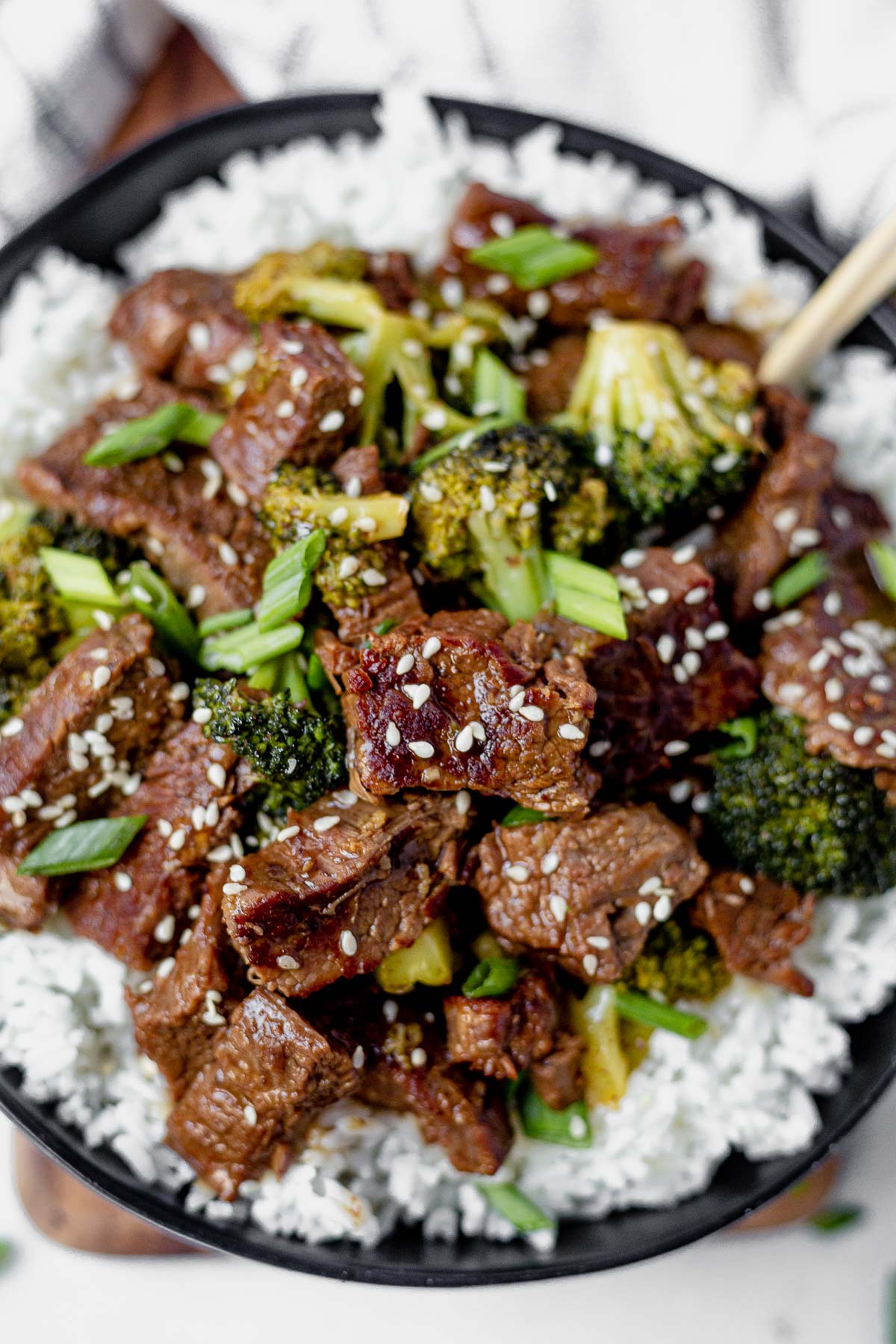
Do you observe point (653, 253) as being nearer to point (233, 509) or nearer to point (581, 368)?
point (581, 368)

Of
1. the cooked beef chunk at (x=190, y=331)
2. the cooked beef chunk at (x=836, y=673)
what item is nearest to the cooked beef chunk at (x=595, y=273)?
the cooked beef chunk at (x=190, y=331)

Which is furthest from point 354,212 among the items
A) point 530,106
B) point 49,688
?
point 49,688

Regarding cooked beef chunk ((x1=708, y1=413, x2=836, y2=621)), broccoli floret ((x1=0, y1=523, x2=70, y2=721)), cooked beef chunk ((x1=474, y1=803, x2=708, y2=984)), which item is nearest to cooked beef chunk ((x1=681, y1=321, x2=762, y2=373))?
cooked beef chunk ((x1=708, y1=413, x2=836, y2=621))

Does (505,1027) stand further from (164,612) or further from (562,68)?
A: (562,68)

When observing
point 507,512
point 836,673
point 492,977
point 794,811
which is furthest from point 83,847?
point 836,673

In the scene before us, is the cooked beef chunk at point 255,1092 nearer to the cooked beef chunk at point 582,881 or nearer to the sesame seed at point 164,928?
the sesame seed at point 164,928

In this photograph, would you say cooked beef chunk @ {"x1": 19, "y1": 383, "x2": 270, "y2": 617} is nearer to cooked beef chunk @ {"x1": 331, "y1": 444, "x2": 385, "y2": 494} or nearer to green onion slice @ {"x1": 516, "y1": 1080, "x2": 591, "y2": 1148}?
cooked beef chunk @ {"x1": 331, "y1": 444, "x2": 385, "y2": 494}
